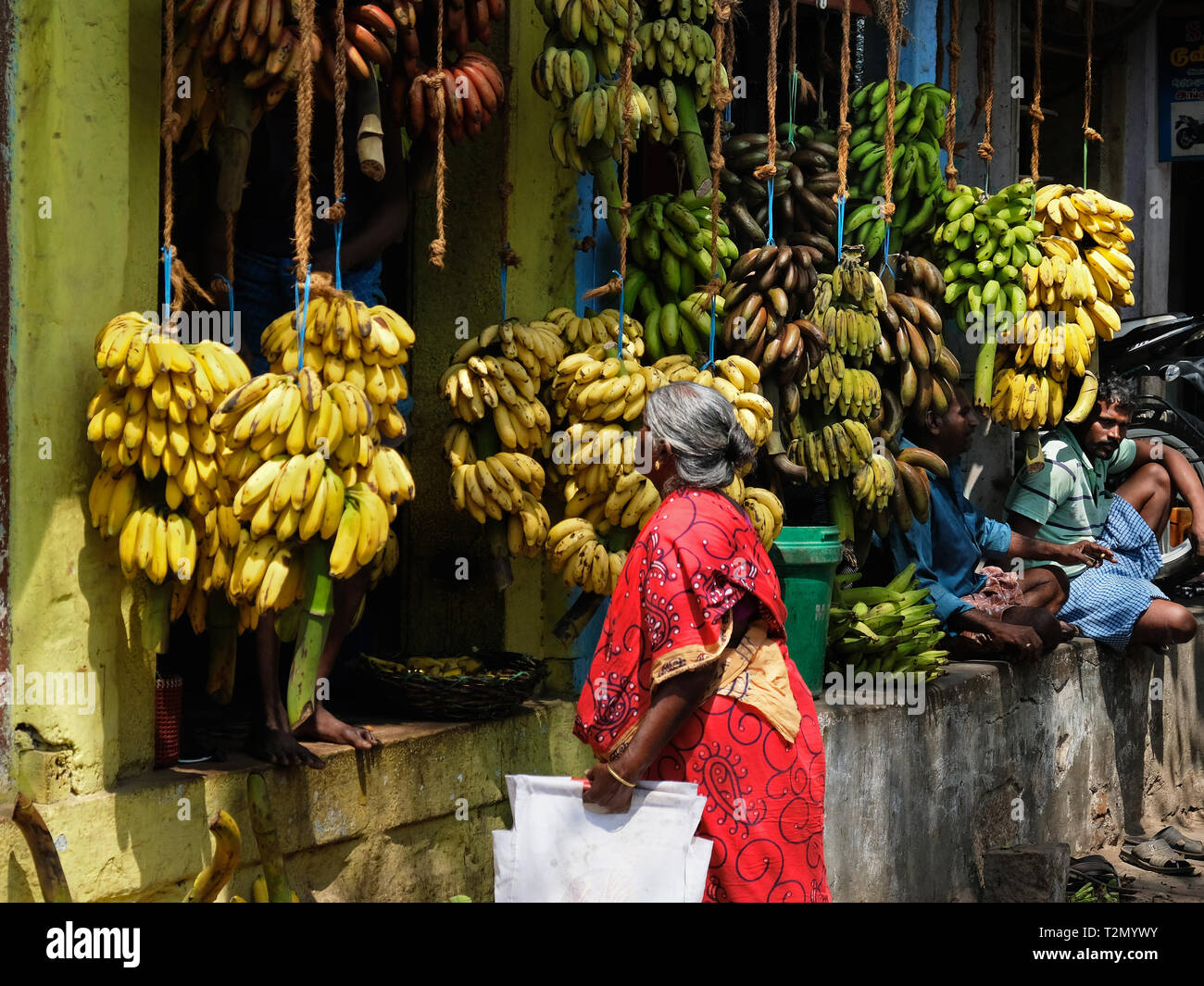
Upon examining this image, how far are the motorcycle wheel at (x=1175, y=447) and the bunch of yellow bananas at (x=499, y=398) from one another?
414 centimetres

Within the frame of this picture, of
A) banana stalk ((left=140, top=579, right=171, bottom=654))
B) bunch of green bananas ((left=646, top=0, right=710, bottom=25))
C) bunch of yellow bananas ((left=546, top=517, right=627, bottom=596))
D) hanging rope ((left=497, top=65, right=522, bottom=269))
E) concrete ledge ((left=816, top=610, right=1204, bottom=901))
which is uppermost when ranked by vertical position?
bunch of green bananas ((left=646, top=0, right=710, bottom=25))

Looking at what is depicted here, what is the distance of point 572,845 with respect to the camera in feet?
9.80

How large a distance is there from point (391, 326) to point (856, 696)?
238 cm

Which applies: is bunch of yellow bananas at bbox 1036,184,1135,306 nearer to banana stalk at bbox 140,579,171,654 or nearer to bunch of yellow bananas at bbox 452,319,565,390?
bunch of yellow bananas at bbox 452,319,565,390

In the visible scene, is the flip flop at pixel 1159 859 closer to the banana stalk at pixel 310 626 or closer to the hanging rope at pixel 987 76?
the hanging rope at pixel 987 76

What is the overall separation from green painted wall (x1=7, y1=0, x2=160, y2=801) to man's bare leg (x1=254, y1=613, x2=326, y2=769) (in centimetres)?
38

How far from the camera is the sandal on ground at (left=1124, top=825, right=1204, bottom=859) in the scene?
6492 millimetres

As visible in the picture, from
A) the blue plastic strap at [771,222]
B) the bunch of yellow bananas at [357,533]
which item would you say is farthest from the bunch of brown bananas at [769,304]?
the bunch of yellow bananas at [357,533]

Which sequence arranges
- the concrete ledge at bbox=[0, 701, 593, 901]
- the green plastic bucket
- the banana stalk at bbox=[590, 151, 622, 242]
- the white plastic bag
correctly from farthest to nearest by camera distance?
1. the green plastic bucket
2. the banana stalk at bbox=[590, 151, 622, 242]
3. the concrete ledge at bbox=[0, 701, 593, 901]
4. the white plastic bag

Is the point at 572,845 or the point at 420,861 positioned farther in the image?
the point at 420,861

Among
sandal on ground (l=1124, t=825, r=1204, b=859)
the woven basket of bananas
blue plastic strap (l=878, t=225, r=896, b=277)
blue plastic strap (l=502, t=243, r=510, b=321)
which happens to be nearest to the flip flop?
sandal on ground (l=1124, t=825, r=1204, b=859)

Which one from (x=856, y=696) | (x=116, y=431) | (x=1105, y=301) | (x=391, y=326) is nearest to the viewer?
(x=116, y=431)

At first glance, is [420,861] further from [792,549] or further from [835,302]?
[835,302]

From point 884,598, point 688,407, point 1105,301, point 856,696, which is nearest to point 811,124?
point 1105,301
